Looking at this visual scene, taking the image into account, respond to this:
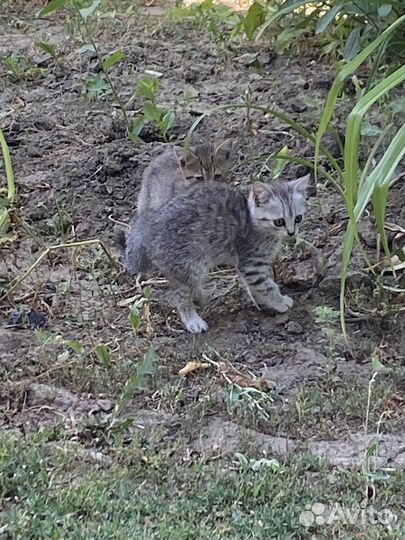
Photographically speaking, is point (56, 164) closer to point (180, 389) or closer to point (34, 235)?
point (34, 235)

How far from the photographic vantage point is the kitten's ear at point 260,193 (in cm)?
498

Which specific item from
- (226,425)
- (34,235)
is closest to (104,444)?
(226,425)

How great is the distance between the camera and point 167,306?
511cm

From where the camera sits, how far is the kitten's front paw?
4.98m

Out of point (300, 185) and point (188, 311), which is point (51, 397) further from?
point (300, 185)

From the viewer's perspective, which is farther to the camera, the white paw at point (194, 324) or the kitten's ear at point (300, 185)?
the kitten's ear at point (300, 185)

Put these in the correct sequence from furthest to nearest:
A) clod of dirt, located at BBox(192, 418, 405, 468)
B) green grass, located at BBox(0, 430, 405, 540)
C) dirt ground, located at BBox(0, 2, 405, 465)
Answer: dirt ground, located at BBox(0, 2, 405, 465), clod of dirt, located at BBox(192, 418, 405, 468), green grass, located at BBox(0, 430, 405, 540)

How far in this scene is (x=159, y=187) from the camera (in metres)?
5.71

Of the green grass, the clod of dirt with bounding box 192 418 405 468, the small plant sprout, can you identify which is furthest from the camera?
the small plant sprout

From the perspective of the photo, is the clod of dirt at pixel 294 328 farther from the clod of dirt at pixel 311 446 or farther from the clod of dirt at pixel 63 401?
the clod of dirt at pixel 63 401

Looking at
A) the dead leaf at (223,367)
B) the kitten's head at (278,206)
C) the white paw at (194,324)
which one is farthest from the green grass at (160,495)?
the kitten's head at (278,206)

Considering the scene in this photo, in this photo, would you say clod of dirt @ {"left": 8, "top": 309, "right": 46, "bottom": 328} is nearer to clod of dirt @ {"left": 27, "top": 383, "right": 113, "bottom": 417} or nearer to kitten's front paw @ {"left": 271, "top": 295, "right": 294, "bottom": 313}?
clod of dirt @ {"left": 27, "top": 383, "right": 113, "bottom": 417}

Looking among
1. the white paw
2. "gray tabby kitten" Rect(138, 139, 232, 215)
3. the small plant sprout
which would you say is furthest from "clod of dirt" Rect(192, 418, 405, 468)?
the small plant sprout

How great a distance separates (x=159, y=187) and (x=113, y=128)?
1148 millimetres
